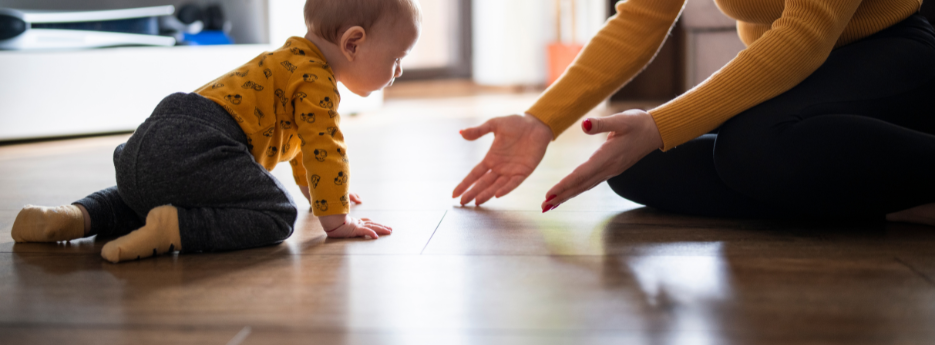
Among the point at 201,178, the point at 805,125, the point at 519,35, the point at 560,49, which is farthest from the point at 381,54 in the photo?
the point at 519,35

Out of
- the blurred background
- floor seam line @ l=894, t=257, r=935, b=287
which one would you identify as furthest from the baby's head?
the blurred background

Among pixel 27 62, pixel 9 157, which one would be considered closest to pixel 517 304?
pixel 9 157

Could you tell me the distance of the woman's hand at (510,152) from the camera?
3.39 feet

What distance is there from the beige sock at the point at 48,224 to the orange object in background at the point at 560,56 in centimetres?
283

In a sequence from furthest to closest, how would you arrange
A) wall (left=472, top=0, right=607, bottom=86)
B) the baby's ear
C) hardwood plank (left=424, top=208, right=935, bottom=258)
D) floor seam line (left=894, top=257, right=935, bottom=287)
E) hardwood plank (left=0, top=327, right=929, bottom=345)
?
wall (left=472, top=0, right=607, bottom=86), the baby's ear, hardwood plank (left=424, top=208, right=935, bottom=258), floor seam line (left=894, top=257, right=935, bottom=287), hardwood plank (left=0, top=327, right=929, bottom=345)

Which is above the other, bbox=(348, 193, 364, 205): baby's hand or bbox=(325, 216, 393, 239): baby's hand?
bbox=(325, 216, 393, 239): baby's hand

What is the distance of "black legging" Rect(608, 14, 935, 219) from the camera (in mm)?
836

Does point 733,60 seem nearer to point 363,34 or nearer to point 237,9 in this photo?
point 363,34

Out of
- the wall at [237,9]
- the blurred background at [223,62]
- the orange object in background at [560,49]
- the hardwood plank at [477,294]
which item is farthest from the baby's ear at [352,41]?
the orange object in background at [560,49]

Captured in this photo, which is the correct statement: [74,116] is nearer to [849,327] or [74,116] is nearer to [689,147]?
[689,147]

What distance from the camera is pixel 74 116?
2057 millimetres

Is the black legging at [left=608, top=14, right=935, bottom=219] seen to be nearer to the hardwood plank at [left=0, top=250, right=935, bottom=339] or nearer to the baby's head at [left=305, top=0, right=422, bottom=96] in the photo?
the hardwood plank at [left=0, top=250, right=935, bottom=339]

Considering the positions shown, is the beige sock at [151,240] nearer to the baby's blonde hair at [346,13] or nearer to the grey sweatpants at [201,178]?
the grey sweatpants at [201,178]

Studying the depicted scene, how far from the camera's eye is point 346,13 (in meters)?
0.90
